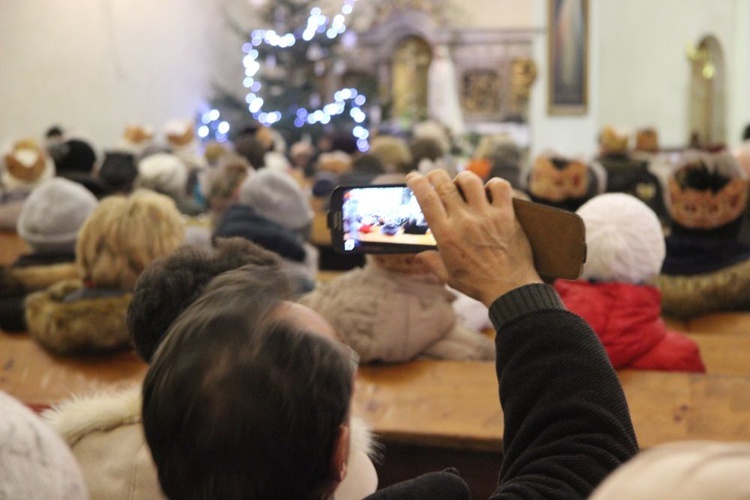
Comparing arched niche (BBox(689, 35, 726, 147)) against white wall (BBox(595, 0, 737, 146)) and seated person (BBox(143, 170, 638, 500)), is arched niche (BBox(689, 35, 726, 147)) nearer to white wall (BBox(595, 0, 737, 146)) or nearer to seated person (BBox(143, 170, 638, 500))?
white wall (BBox(595, 0, 737, 146))

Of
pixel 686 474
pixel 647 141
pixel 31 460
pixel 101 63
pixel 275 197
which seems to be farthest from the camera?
pixel 101 63

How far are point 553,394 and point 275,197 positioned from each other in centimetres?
285

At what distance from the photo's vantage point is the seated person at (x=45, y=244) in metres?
3.69

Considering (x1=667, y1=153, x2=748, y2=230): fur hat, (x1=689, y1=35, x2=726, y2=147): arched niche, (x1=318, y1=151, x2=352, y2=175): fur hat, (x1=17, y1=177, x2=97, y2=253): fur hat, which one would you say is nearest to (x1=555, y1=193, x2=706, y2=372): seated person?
(x1=667, y1=153, x2=748, y2=230): fur hat

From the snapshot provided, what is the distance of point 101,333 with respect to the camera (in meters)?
2.92

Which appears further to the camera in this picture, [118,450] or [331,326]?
[331,326]

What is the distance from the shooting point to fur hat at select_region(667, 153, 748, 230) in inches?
151

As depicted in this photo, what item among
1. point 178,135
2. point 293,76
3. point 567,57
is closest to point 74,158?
point 178,135

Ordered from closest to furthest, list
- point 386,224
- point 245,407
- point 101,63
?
1. point 245,407
2. point 386,224
3. point 101,63

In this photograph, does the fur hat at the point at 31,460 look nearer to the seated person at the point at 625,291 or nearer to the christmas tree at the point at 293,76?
the seated person at the point at 625,291

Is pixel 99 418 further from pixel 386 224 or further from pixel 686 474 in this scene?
pixel 686 474

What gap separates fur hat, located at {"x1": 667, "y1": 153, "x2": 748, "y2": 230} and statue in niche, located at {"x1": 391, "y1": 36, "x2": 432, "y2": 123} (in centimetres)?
1072

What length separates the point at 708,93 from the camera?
18.1 metres

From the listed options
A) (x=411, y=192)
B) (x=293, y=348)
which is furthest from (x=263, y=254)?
(x=293, y=348)
